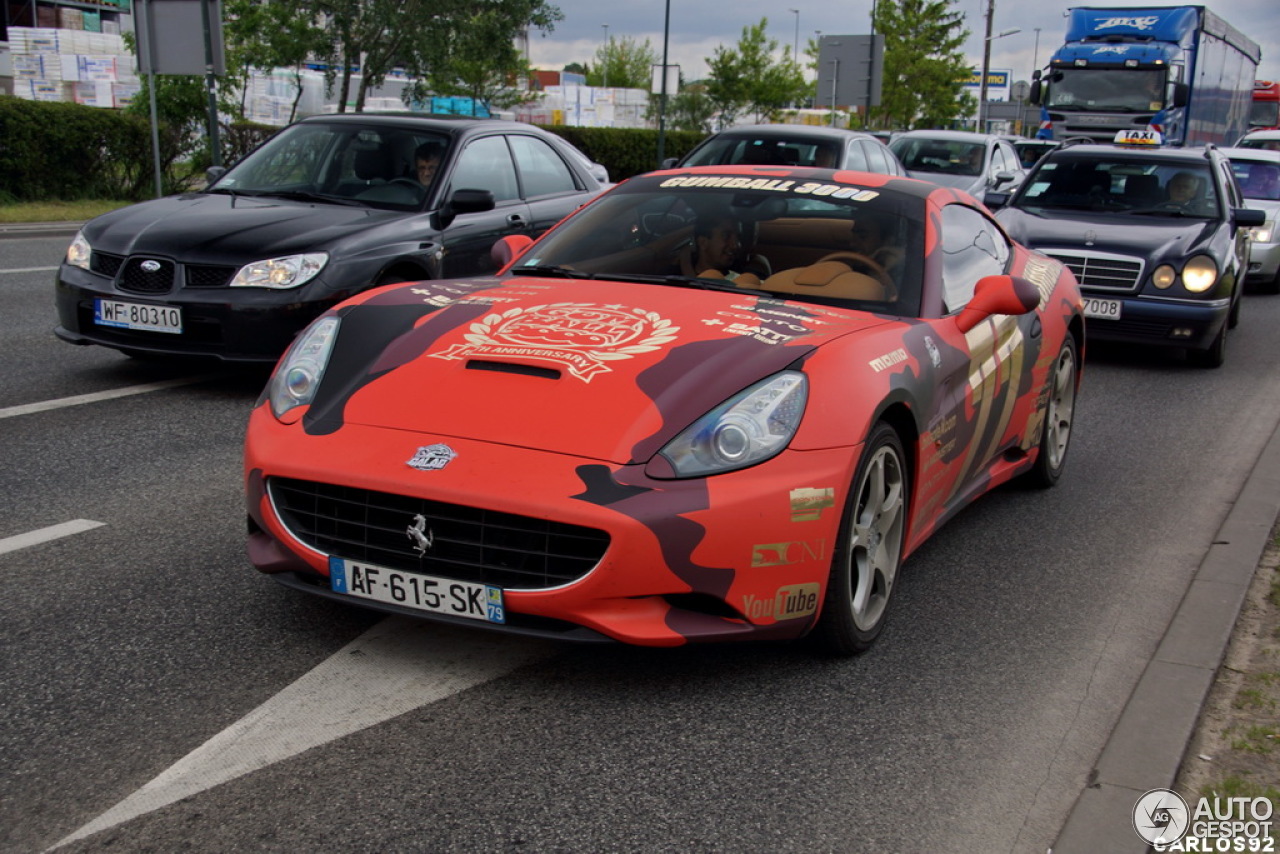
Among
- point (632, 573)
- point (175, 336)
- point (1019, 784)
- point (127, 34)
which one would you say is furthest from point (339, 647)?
point (127, 34)

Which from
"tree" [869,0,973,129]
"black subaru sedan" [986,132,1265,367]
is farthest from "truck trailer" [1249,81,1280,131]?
"black subaru sedan" [986,132,1265,367]

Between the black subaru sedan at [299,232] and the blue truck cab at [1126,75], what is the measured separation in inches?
756

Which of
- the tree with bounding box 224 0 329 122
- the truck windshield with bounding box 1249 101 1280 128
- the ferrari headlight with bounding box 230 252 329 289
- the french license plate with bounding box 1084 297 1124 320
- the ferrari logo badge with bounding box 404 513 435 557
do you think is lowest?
the french license plate with bounding box 1084 297 1124 320

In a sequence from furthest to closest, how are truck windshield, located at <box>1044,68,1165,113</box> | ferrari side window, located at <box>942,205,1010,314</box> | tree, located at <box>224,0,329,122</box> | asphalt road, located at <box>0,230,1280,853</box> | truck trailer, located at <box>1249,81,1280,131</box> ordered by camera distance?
truck trailer, located at <box>1249,81,1280,131</box> → truck windshield, located at <box>1044,68,1165,113</box> → tree, located at <box>224,0,329,122</box> → ferrari side window, located at <box>942,205,1010,314</box> → asphalt road, located at <box>0,230,1280,853</box>

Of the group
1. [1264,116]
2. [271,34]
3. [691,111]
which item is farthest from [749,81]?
[271,34]

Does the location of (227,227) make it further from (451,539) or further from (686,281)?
(451,539)

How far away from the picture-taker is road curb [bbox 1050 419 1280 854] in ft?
9.81

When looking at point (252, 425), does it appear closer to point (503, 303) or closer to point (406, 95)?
point (503, 303)

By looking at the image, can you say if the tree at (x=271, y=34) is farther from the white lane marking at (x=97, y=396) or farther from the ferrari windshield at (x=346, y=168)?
the white lane marking at (x=97, y=396)

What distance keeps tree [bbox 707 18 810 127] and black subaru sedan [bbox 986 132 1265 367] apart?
40317 mm

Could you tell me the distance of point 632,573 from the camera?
326cm

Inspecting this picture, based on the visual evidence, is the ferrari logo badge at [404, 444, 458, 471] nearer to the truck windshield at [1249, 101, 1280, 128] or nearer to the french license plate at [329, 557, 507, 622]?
the french license plate at [329, 557, 507, 622]

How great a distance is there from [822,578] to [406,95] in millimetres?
22172

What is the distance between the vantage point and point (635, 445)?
3379mm
